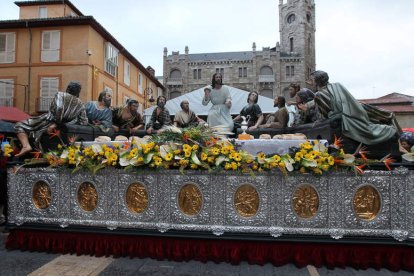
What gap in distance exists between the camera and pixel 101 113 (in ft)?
19.8

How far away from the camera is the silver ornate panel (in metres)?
3.41

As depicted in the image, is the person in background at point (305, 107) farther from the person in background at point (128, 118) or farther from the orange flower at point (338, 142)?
the person in background at point (128, 118)

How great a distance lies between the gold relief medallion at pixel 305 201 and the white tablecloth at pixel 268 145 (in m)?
0.59

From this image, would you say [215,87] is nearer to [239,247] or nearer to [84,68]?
[239,247]

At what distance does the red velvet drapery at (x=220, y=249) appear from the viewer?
3396 millimetres

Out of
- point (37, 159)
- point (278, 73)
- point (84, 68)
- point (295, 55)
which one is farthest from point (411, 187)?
point (295, 55)

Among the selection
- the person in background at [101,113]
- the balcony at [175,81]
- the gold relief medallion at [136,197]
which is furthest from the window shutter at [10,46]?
the balcony at [175,81]

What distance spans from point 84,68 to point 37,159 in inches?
663

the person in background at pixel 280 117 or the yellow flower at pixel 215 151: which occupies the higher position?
the person in background at pixel 280 117

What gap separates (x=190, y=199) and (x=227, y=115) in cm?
280

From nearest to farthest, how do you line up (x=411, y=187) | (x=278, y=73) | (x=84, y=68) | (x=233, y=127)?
1. (x=411, y=187)
2. (x=233, y=127)
3. (x=84, y=68)
4. (x=278, y=73)

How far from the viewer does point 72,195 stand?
13.0 feet

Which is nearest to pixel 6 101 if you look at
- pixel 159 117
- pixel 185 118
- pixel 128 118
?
pixel 128 118

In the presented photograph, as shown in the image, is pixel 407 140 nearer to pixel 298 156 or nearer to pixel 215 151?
pixel 298 156
